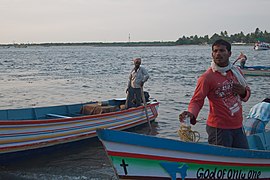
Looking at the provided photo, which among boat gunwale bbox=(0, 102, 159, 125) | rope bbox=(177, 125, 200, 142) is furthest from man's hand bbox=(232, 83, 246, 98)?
boat gunwale bbox=(0, 102, 159, 125)

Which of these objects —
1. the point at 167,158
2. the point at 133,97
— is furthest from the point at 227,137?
the point at 133,97

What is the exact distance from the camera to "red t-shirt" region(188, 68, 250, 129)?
5016 millimetres

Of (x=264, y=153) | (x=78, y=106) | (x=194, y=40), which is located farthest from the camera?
(x=194, y=40)

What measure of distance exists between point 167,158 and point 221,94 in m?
1.06

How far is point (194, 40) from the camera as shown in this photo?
602 feet

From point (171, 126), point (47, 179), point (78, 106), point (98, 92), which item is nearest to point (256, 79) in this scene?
point (98, 92)

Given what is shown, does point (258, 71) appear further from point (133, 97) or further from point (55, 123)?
point (55, 123)

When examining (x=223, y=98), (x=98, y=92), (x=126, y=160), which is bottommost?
(x=98, y=92)

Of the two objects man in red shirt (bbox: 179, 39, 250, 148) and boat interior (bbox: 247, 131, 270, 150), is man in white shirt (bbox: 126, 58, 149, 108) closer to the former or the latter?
boat interior (bbox: 247, 131, 270, 150)

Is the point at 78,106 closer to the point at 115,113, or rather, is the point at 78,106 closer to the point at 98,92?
the point at 115,113

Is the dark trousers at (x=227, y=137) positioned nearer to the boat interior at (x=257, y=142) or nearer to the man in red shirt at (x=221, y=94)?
the man in red shirt at (x=221, y=94)

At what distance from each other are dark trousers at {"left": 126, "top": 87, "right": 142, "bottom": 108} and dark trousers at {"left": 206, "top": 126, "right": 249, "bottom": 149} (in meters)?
6.78

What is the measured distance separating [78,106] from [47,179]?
4.25 metres

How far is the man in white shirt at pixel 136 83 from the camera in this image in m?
11.7
